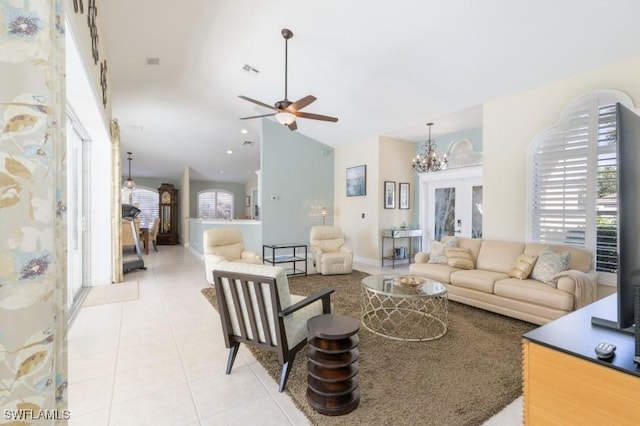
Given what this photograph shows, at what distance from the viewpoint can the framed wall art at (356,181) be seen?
709 centimetres

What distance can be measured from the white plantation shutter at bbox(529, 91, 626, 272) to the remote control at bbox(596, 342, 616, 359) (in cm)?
337

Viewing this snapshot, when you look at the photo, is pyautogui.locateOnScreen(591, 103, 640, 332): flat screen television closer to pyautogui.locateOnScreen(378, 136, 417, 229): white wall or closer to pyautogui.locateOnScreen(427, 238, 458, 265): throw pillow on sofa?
pyautogui.locateOnScreen(427, 238, 458, 265): throw pillow on sofa

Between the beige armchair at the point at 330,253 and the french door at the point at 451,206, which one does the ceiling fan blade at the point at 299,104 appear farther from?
the french door at the point at 451,206

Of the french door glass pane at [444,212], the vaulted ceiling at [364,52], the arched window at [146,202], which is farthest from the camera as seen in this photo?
the arched window at [146,202]

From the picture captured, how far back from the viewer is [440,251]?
4523mm

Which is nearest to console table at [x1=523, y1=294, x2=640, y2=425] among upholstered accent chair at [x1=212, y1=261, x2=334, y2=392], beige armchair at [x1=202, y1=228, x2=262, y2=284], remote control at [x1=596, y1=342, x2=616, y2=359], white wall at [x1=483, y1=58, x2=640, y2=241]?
remote control at [x1=596, y1=342, x2=616, y2=359]

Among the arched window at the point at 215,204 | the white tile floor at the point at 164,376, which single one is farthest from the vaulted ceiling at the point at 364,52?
the arched window at the point at 215,204

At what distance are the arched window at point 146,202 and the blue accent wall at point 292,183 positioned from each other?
7.01 metres

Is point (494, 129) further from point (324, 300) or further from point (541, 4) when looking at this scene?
point (324, 300)

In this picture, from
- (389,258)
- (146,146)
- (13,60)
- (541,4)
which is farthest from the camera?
(146,146)

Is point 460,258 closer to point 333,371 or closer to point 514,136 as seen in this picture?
point 514,136

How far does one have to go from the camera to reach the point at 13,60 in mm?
868

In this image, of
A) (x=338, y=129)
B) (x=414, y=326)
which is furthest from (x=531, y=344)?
(x=338, y=129)

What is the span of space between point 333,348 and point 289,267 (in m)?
4.76
